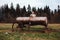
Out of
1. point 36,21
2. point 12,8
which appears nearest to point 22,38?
point 36,21

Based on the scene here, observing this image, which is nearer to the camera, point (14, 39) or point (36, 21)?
point (14, 39)

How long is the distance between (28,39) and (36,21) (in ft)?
26.1

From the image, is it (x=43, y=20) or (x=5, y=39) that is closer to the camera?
(x=5, y=39)

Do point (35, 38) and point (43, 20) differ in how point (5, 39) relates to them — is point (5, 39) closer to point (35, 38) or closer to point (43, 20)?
point (35, 38)

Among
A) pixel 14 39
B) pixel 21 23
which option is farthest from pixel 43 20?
pixel 14 39

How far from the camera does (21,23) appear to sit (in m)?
26.6

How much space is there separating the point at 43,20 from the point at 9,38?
8.52 meters

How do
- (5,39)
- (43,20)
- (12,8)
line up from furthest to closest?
(12,8), (43,20), (5,39)

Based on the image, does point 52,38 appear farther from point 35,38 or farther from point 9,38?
point 9,38

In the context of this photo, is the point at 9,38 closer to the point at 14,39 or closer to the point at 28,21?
the point at 14,39

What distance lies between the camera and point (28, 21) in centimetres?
2606

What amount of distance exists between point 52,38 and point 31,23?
8.23 m

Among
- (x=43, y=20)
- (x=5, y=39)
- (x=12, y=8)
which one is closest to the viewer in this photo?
(x=5, y=39)

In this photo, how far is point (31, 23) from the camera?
1034 inches
